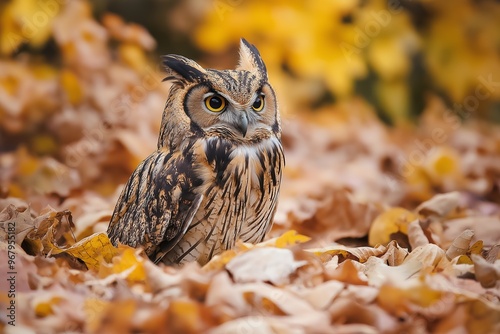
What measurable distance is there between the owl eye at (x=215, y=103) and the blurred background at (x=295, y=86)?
5.50 feet

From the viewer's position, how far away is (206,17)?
26.8 feet

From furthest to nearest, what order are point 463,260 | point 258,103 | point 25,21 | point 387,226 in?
1. point 25,21
2. point 387,226
3. point 258,103
4. point 463,260

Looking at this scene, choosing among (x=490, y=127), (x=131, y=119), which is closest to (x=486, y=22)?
(x=490, y=127)

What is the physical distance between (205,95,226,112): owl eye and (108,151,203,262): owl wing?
0.73 ft

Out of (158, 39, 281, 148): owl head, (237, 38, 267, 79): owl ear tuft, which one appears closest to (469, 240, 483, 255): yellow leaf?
(158, 39, 281, 148): owl head

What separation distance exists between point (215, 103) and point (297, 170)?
2828 mm

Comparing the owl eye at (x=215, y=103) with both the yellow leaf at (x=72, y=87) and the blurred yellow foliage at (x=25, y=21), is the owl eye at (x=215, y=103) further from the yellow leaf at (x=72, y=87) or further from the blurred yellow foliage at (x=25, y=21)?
the blurred yellow foliage at (x=25, y=21)

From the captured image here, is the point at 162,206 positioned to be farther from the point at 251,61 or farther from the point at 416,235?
the point at 416,235

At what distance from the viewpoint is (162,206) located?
9.42 ft

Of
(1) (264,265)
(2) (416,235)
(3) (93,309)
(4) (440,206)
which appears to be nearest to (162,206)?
(1) (264,265)

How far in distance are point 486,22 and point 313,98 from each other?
2.14 metres

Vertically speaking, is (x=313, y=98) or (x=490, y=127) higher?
(x=313, y=98)

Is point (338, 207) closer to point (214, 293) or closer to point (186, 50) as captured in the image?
point (214, 293)

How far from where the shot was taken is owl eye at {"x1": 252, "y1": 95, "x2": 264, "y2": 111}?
2.97 meters
